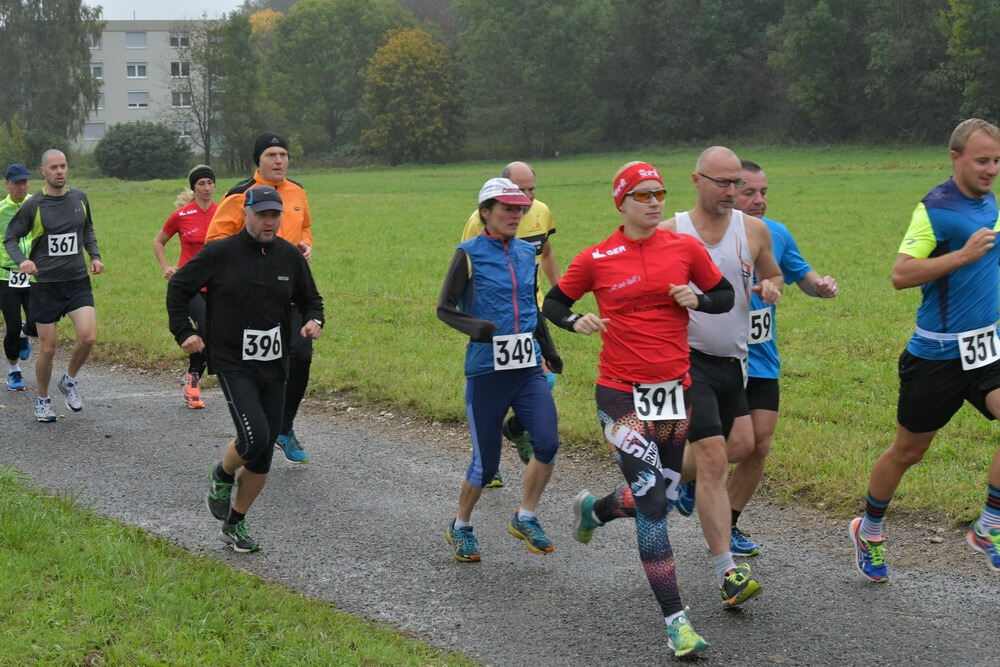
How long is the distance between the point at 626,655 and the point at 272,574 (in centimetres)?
211

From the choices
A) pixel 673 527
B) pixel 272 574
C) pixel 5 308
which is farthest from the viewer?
pixel 5 308

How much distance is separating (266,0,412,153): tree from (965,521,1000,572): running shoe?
3884 inches

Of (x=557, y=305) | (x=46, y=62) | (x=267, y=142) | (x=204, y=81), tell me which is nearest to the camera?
(x=557, y=305)

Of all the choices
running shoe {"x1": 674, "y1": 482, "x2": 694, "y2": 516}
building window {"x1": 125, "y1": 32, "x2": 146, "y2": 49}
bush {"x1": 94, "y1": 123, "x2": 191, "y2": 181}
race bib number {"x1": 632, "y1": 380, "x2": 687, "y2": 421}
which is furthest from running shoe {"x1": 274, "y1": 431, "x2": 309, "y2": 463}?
building window {"x1": 125, "y1": 32, "x2": 146, "y2": 49}

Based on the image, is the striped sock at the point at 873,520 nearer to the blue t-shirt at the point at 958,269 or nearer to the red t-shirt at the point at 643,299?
the blue t-shirt at the point at 958,269

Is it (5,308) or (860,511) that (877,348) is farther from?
(5,308)

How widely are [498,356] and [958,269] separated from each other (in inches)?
92.9

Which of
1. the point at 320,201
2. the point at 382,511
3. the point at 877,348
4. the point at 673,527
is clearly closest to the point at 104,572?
the point at 382,511

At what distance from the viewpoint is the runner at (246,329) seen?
260 inches

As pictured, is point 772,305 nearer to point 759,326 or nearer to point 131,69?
point 759,326

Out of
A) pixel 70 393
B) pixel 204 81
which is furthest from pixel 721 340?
pixel 204 81

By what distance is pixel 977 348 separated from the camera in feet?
18.4

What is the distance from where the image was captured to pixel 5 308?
12.0 meters

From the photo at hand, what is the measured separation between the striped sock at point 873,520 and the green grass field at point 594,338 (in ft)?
3.23
